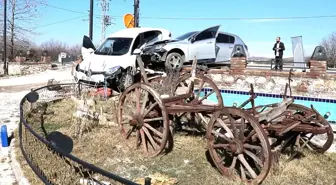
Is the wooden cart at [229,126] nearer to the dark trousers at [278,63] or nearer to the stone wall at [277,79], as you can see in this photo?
the stone wall at [277,79]

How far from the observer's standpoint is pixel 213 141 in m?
5.40

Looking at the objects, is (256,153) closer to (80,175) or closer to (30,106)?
(80,175)

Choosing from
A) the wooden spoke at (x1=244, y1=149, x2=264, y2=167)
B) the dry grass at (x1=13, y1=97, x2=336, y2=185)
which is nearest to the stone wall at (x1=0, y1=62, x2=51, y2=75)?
the dry grass at (x1=13, y1=97, x2=336, y2=185)

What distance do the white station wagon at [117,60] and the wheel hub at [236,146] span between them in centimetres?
684

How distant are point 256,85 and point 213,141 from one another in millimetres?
8578

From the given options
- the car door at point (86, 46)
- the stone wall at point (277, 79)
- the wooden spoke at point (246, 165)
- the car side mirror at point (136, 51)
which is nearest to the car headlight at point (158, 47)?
the car side mirror at point (136, 51)

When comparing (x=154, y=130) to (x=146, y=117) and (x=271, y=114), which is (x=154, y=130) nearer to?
(x=146, y=117)

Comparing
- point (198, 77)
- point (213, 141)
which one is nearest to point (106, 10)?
point (198, 77)

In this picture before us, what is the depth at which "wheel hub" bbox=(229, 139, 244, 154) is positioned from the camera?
5031 mm

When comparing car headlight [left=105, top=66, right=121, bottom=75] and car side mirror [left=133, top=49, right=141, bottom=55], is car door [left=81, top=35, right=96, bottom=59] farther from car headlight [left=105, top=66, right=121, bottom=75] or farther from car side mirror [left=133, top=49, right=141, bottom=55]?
car headlight [left=105, top=66, right=121, bottom=75]

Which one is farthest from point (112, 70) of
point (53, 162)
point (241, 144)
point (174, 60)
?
point (241, 144)

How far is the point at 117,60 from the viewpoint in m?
11.9

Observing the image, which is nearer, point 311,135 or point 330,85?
point 311,135

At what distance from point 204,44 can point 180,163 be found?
8.42 meters
